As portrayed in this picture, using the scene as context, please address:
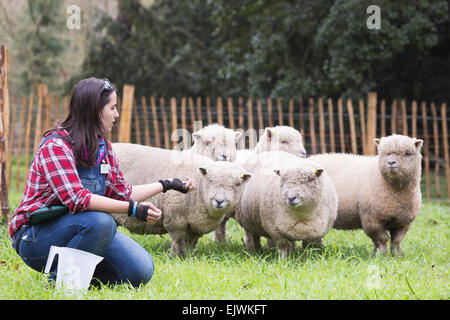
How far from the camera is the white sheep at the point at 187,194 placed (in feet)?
16.0

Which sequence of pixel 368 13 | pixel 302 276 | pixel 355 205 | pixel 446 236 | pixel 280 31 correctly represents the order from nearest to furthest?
pixel 302 276
pixel 355 205
pixel 446 236
pixel 368 13
pixel 280 31

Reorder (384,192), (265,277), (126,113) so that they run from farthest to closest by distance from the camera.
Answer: (126,113) → (384,192) → (265,277)

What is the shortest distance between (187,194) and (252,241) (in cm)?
108

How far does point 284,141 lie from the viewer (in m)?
6.38

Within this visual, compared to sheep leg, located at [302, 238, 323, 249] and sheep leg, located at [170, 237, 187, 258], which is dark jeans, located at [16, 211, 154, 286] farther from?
sheep leg, located at [302, 238, 323, 249]

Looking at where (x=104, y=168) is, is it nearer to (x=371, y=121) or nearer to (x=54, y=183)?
(x=54, y=183)

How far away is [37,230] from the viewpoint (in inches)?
137

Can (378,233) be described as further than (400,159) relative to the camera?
Yes

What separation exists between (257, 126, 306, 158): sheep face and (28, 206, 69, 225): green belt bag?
3.38 meters

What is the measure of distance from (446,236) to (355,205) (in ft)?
5.54

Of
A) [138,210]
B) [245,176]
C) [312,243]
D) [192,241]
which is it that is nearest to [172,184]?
[138,210]

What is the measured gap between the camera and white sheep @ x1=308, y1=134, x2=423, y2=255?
212 inches
